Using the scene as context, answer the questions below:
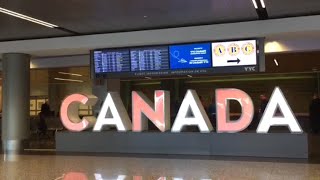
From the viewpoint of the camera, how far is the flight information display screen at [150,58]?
34.3 ft

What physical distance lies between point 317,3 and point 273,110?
7.35 feet

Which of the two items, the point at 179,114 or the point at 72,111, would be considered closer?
the point at 179,114

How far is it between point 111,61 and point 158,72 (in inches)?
48.1

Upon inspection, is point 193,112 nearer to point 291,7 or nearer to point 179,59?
point 179,59

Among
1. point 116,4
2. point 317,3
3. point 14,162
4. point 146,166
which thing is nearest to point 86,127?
point 14,162

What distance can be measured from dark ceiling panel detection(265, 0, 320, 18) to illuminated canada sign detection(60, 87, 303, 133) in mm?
1597

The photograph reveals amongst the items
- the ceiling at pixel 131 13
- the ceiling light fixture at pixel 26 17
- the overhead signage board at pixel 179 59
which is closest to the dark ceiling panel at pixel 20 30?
the ceiling at pixel 131 13

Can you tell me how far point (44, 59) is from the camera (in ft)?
45.4

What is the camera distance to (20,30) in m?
10.3

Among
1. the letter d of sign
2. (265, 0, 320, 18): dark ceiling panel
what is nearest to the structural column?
the letter d of sign

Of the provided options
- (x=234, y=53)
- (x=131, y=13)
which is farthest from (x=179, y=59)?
(x=131, y=13)

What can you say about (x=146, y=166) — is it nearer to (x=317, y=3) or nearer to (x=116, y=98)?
(x=116, y=98)

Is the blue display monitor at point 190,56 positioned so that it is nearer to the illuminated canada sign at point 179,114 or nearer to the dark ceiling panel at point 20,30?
the illuminated canada sign at point 179,114

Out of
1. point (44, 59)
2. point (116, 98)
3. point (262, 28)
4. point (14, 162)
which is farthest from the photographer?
point (44, 59)
